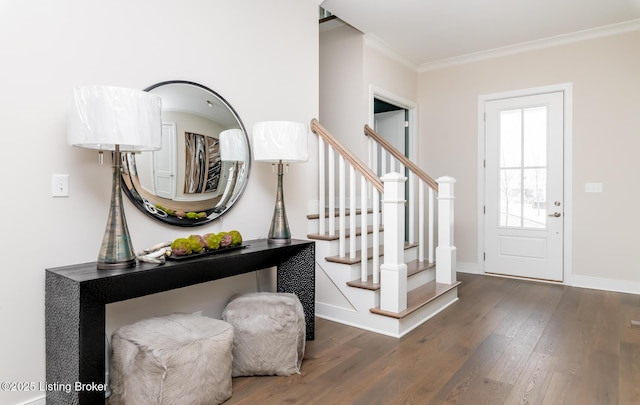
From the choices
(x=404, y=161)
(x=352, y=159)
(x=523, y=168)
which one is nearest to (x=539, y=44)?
(x=523, y=168)

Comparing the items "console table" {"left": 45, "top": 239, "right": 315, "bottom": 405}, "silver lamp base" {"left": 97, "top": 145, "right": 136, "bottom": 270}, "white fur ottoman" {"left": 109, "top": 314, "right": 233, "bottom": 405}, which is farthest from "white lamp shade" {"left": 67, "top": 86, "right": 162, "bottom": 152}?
"white fur ottoman" {"left": 109, "top": 314, "right": 233, "bottom": 405}

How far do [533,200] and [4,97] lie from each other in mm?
4885

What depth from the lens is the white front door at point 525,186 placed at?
4.40 meters

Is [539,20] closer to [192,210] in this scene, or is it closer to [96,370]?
[192,210]

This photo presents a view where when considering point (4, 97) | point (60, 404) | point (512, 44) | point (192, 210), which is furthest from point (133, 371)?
point (512, 44)

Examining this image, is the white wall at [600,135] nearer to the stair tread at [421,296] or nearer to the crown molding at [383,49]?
the crown molding at [383,49]

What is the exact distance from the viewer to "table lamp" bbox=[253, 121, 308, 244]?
2.68 meters

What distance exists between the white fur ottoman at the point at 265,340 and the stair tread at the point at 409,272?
0.83 m

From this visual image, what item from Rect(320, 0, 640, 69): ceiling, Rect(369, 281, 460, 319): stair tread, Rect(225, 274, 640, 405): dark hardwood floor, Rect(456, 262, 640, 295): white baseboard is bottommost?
Rect(225, 274, 640, 405): dark hardwood floor

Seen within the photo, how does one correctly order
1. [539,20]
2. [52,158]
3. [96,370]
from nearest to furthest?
[96,370], [52,158], [539,20]


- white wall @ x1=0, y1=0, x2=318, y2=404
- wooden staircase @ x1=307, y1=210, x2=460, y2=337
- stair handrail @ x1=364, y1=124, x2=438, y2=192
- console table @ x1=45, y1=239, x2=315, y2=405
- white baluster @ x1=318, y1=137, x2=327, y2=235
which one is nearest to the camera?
console table @ x1=45, y1=239, x2=315, y2=405

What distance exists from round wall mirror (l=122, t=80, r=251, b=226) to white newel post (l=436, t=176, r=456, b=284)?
1.93 m

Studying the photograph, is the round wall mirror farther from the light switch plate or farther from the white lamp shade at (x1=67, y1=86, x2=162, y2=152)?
the light switch plate

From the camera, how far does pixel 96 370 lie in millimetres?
1704
